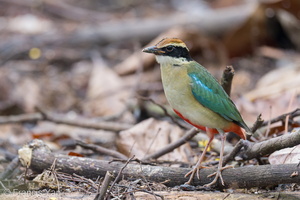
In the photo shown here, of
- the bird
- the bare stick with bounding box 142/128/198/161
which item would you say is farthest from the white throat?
the bare stick with bounding box 142/128/198/161

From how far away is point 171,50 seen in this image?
15.3 ft

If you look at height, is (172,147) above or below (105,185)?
below

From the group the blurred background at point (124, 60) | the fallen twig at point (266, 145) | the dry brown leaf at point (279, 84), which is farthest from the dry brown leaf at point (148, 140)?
the dry brown leaf at point (279, 84)

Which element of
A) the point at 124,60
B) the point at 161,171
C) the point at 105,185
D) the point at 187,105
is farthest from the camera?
→ the point at 124,60

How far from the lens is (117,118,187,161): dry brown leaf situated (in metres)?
5.52

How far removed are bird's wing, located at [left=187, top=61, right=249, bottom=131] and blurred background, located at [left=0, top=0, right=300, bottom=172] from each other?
7.97ft

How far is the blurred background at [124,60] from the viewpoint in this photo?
8.30 metres

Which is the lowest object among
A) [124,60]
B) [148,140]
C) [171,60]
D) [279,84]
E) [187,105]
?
[148,140]

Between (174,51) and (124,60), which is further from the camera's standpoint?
(124,60)

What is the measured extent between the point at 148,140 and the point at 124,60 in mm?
5841

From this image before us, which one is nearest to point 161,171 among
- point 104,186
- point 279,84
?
point 104,186

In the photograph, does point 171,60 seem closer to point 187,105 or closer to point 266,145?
point 187,105

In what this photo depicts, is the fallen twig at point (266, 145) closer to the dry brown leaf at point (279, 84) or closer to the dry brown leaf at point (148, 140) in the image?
the dry brown leaf at point (148, 140)

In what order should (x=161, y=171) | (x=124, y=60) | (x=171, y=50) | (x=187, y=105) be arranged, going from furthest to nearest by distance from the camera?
(x=124, y=60)
(x=171, y=50)
(x=187, y=105)
(x=161, y=171)
